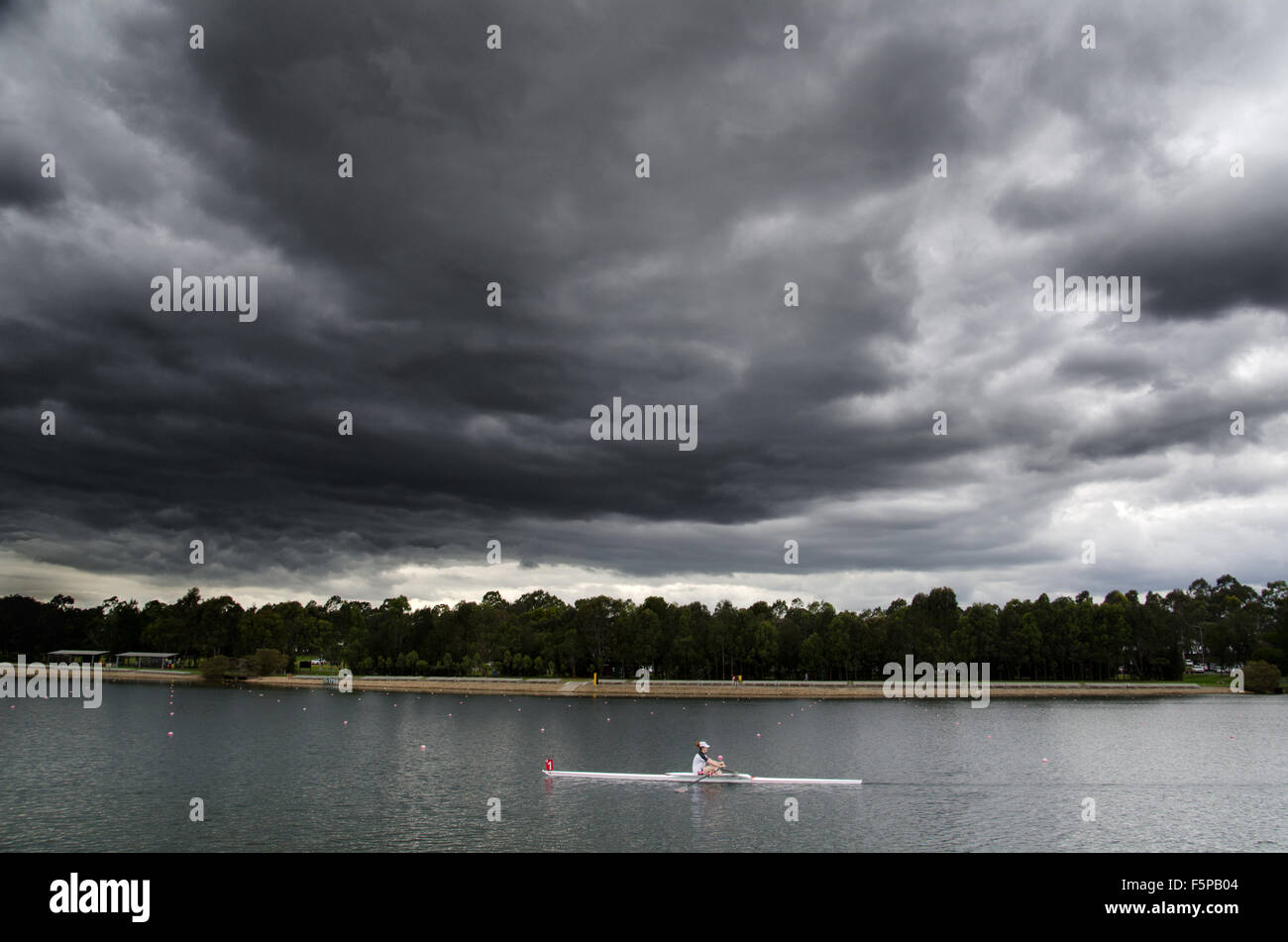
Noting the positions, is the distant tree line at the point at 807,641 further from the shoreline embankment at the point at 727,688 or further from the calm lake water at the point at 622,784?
the calm lake water at the point at 622,784

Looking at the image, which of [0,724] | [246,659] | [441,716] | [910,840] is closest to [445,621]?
[246,659]

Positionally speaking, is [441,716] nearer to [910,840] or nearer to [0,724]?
[0,724]

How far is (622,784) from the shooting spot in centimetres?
5191

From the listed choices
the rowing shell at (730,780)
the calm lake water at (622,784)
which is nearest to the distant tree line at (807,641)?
the calm lake water at (622,784)

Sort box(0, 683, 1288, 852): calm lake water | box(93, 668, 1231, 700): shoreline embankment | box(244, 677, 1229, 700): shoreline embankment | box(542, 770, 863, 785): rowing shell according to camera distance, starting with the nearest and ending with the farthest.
A: box(0, 683, 1288, 852): calm lake water, box(542, 770, 863, 785): rowing shell, box(244, 677, 1229, 700): shoreline embankment, box(93, 668, 1231, 700): shoreline embankment

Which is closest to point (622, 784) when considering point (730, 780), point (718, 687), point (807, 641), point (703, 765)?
point (703, 765)

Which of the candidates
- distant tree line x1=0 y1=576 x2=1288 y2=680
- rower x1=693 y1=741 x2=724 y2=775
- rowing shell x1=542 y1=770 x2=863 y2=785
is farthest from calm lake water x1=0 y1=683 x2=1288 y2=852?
distant tree line x1=0 y1=576 x2=1288 y2=680

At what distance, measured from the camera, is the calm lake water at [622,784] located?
38.8 m

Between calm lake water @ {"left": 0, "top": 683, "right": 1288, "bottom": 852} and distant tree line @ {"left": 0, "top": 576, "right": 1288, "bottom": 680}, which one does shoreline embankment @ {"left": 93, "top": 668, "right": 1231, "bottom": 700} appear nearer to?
distant tree line @ {"left": 0, "top": 576, "right": 1288, "bottom": 680}

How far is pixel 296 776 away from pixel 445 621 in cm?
11968

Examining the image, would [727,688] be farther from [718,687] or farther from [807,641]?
[807,641]

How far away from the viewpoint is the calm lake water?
38750 mm
